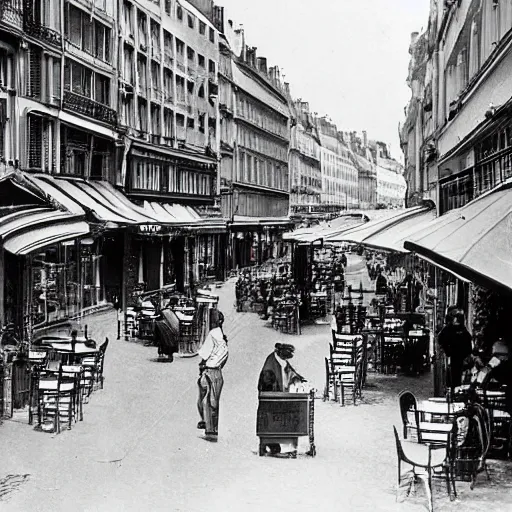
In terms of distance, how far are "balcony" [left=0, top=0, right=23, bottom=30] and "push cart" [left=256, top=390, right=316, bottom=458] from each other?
431 inches

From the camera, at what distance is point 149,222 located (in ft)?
76.7

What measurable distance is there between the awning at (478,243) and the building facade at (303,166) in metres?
13.5

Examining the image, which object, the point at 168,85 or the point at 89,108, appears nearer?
the point at 168,85

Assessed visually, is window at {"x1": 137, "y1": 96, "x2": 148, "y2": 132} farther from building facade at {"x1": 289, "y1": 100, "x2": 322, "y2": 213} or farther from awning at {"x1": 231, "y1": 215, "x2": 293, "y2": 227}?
building facade at {"x1": 289, "y1": 100, "x2": 322, "y2": 213}

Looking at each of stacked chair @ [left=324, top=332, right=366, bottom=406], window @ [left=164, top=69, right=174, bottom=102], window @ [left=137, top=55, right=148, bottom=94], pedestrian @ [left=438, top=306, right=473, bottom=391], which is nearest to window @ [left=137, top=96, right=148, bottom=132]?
window @ [left=137, top=55, right=148, bottom=94]

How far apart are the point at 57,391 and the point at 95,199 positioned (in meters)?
11.3

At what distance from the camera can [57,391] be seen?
12.7 meters

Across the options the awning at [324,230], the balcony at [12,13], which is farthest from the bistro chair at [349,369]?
the balcony at [12,13]

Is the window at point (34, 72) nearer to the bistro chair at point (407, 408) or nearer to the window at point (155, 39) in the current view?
the window at point (155, 39)

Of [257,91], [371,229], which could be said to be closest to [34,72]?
[371,229]

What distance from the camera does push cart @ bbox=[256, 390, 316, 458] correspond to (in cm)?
1146

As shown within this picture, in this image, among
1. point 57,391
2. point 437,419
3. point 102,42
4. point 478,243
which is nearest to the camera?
point 478,243

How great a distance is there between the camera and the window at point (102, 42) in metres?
24.6

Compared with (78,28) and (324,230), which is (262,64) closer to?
(324,230)
